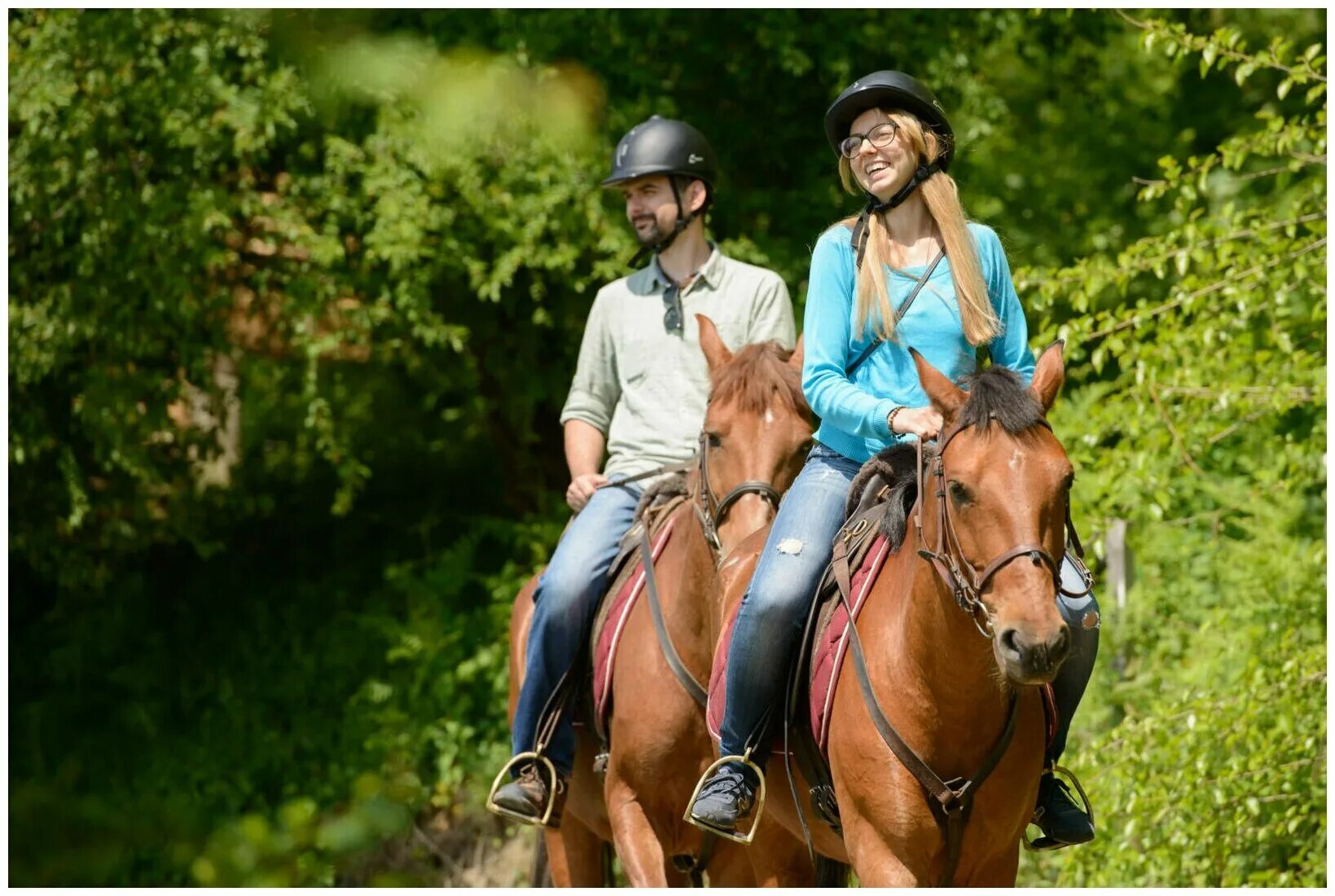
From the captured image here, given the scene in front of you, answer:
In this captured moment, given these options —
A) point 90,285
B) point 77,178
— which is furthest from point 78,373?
point 77,178

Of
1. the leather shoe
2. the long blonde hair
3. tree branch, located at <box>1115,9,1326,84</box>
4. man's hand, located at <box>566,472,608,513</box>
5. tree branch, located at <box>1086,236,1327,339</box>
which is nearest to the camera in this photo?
the long blonde hair

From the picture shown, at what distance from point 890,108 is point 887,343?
0.69 m

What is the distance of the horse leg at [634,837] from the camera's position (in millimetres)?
5281

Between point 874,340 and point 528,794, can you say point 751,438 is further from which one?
point 528,794

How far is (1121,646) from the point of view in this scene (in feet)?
31.8

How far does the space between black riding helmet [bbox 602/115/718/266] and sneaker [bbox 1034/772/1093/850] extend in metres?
2.80

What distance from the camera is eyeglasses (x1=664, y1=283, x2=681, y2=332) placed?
6.15 metres

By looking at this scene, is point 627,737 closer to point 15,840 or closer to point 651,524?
point 651,524

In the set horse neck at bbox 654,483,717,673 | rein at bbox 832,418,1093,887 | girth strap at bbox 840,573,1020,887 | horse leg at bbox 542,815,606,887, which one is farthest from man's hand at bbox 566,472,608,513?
girth strap at bbox 840,573,1020,887

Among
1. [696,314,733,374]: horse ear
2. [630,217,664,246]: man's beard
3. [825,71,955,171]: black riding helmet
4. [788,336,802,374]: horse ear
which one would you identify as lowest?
[788,336,802,374]: horse ear

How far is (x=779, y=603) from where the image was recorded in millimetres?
4434

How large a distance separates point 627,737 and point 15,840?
831cm

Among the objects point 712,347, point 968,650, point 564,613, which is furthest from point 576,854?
point 968,650

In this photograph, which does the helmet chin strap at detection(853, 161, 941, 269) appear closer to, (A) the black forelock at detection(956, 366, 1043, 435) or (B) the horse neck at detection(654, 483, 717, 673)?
(A) the black forelock at detection(956, 366, 1043, 435)
